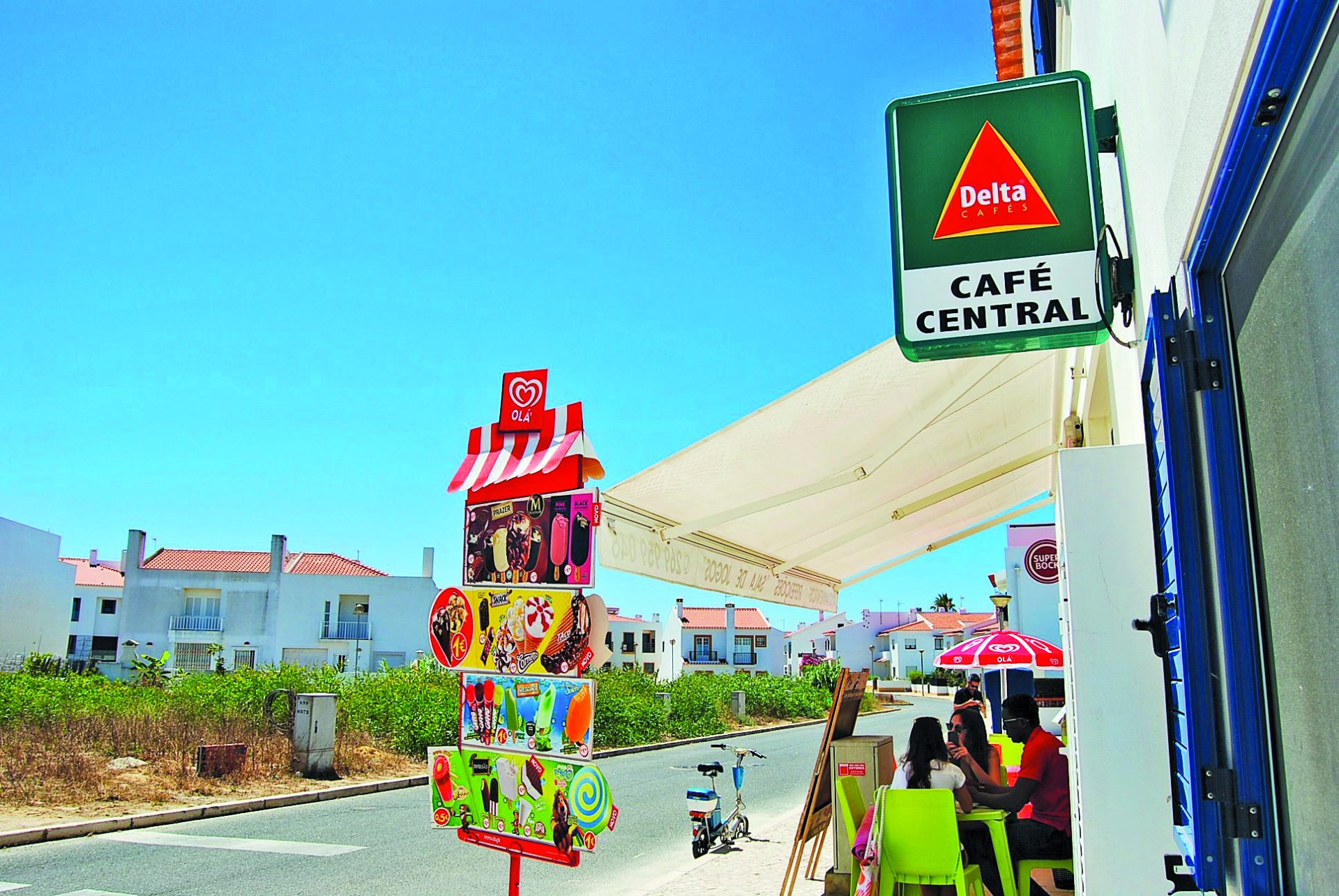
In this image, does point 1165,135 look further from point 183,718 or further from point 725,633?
point 725,633

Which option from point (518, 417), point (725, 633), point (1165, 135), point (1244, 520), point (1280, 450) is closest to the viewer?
point (1280, 450)

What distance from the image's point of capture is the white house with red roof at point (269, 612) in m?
53.1

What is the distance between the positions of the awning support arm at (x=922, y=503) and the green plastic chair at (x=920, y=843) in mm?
3151

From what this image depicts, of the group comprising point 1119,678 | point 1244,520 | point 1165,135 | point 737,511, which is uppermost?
point 1165,135

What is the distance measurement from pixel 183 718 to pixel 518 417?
1329cm

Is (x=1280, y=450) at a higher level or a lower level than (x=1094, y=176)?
lower

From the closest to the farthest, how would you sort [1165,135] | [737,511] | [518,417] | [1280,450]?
[1280,450] < [1165,135] < [518,417] < [737,511]

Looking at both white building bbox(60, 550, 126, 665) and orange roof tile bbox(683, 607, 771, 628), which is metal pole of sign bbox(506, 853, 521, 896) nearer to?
white building bbox(60, 550, 126, 665)

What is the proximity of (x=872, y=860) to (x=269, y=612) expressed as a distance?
5449 centimetres

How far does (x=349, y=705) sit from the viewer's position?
18.5 metres

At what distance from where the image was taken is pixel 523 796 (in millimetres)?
4773

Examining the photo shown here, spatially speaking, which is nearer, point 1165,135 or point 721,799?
point 1165,135

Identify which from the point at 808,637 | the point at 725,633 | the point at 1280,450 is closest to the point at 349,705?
the point at 1280,450

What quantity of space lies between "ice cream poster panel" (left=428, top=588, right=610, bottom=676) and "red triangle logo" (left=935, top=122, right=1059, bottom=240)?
2530 millimetres
